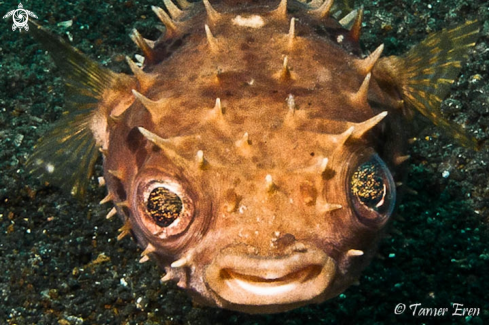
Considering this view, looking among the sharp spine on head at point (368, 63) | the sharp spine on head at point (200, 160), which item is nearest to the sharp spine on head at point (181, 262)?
the sharp spine on head at point (200, 160)

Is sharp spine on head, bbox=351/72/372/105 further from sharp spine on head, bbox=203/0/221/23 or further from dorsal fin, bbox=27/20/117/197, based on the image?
dorsal fin, bbox=27/20/117/197

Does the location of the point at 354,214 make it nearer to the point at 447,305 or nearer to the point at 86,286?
the point at 447,305

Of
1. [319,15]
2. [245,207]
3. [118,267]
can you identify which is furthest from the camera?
[118,267]

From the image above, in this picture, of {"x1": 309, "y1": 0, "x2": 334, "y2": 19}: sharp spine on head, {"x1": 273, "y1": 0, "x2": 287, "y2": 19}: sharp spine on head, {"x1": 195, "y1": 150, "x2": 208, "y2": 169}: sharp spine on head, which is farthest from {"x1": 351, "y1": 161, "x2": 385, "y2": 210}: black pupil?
{"x1": 309, "y1": 0, "x2": 334, "y2": 19}: sharp spine on head

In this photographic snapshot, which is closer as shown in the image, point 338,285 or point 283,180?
point 283,180

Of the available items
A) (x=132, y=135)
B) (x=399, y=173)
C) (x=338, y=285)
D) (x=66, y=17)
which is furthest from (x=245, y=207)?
(x=66, y=17)
